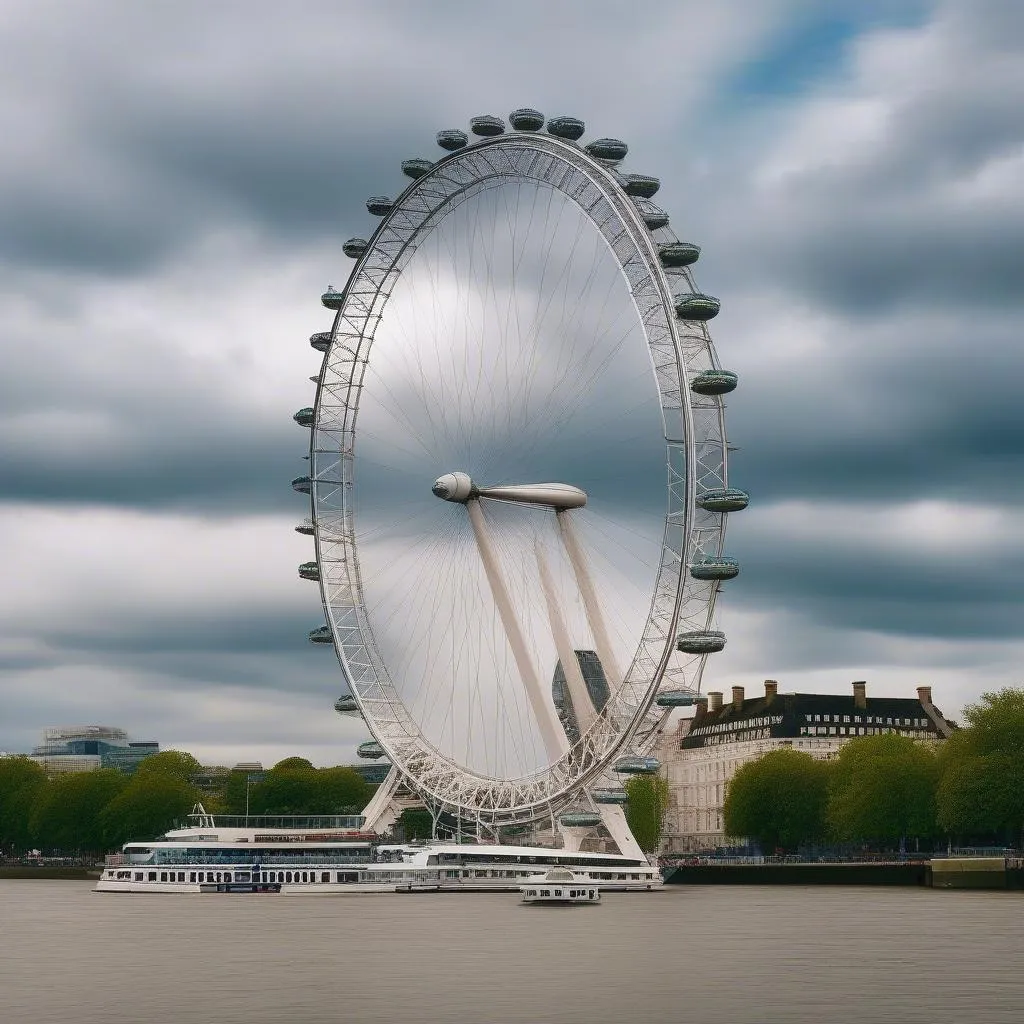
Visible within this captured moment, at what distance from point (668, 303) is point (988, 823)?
37.4 m

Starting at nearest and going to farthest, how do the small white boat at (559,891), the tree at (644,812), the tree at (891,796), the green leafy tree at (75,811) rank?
the small white boat at (559,891)
the tree at (891,796)
the tree at (644,812)
the green leafy tree at (75,811)

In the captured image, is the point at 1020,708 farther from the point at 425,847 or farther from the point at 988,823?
the point at 425,847

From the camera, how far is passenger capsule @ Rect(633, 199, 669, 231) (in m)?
80.2

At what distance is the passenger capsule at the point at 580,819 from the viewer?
8694cm

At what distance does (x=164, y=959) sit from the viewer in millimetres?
47094

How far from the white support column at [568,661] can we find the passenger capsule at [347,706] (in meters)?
20.9

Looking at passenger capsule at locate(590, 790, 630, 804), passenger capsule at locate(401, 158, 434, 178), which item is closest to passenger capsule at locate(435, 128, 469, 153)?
passenger capsule at locate(401, 158, 434, 178)

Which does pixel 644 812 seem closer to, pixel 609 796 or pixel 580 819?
pixel 580 819

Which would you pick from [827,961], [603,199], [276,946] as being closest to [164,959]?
[276,946]

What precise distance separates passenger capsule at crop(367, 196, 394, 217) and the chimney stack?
280ft

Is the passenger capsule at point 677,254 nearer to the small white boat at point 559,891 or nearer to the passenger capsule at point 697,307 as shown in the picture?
the passenger capsule at point 697,307

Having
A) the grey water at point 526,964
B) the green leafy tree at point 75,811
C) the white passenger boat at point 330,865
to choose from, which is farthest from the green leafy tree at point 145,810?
the grey water at point 526,964

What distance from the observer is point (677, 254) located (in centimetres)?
7969

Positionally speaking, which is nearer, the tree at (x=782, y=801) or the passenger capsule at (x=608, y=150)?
the passenger capsule at (x=608, y=150)
